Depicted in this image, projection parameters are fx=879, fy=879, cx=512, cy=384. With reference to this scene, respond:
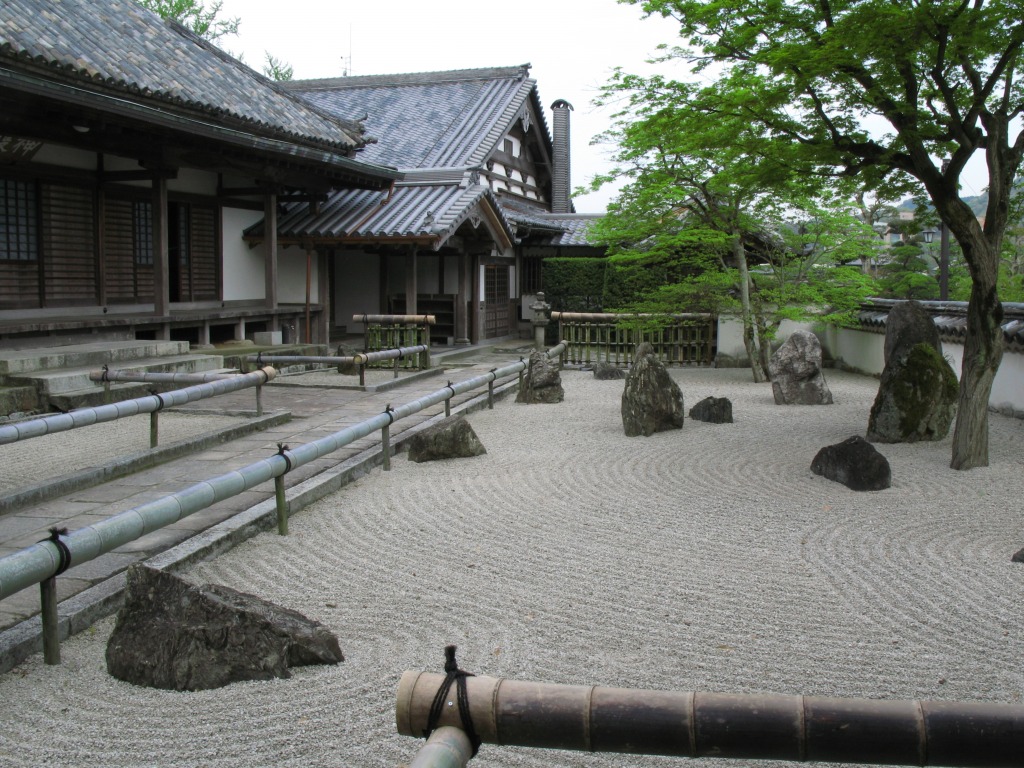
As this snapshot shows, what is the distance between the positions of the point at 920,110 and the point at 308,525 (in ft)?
20.5

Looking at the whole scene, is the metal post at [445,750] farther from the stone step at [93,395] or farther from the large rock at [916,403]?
the large rock at [916,403]

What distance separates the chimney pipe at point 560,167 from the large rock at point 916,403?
60.4 ft

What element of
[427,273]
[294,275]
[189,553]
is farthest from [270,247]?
[189,553]

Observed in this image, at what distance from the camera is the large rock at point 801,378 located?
12078mm

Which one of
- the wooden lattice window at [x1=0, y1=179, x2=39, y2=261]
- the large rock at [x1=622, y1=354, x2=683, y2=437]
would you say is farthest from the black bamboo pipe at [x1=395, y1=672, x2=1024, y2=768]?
the wooden lattice window at [x1=0, y1=179, x2=39, y2=261]

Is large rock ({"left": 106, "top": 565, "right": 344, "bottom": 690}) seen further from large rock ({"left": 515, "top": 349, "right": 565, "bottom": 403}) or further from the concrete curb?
large rock ({"left": 515, "top": 349, "right": 565, "bottom": 403})

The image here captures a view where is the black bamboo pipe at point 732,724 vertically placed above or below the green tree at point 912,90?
below

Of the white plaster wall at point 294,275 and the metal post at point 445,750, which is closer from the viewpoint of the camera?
the metal post at point 445,750

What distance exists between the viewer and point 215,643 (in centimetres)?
358

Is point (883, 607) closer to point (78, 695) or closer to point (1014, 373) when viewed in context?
point (78, 695)

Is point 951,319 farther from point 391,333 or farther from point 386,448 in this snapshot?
point 386,448

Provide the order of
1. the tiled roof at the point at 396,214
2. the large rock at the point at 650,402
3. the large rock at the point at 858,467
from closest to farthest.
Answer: the large rock at the point at 858,467 → the large rock at the point at 650,402 → the tiled roof at the point at 396,214

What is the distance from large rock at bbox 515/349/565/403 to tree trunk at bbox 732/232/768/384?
158 inches

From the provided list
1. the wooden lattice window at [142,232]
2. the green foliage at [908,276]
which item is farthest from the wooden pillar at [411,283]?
the green foliage at [908,276]
